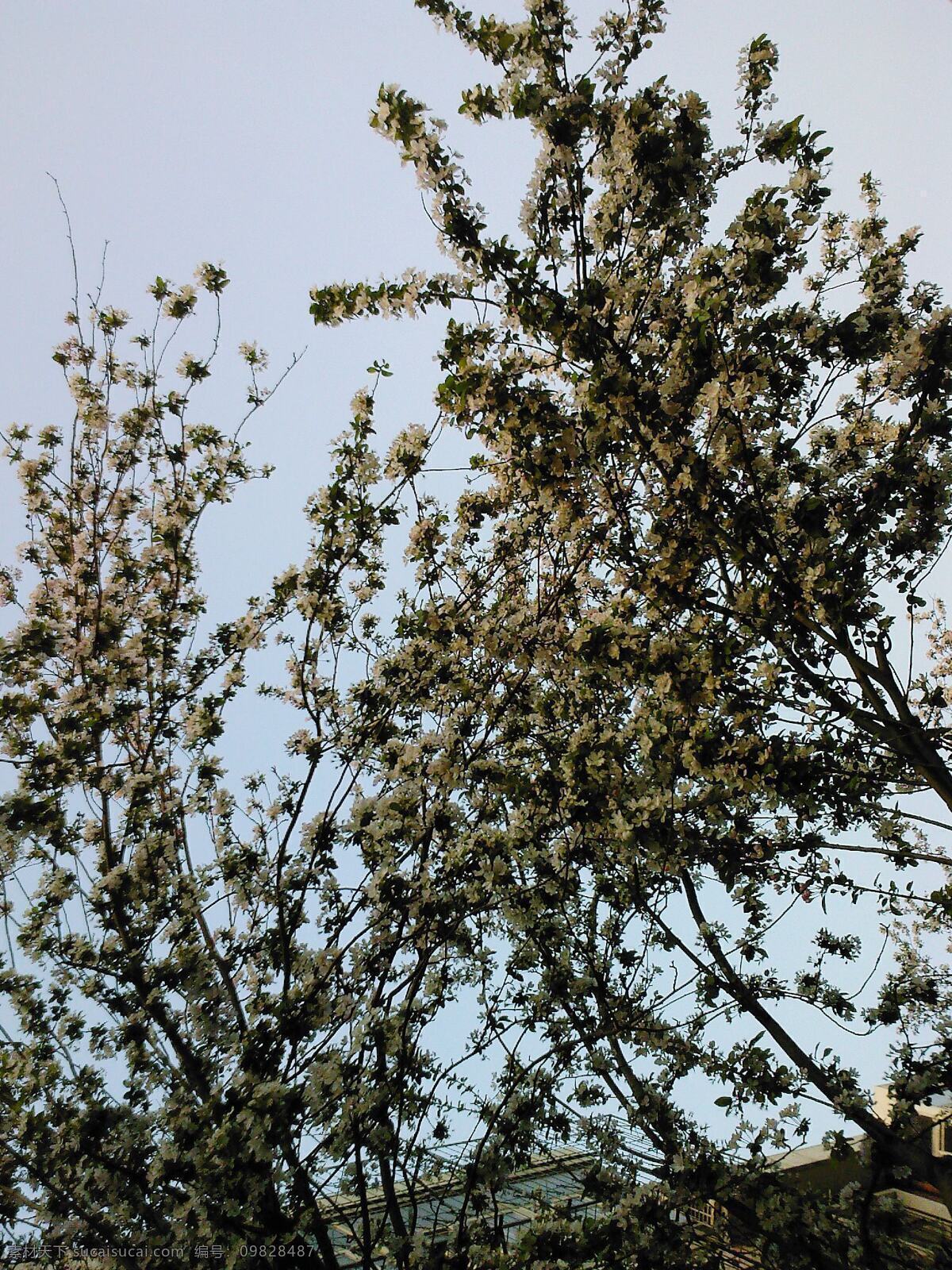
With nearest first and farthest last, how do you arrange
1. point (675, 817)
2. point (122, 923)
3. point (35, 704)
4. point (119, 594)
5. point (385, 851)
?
point (675, 817) → point (385, 851) → point (122, 923) → point (35, 704) → point (119, 594)

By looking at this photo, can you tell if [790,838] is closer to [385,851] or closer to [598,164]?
[385,851]

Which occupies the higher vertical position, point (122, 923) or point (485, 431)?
point (485, 431)

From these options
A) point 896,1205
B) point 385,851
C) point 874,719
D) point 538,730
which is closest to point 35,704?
point 385,851

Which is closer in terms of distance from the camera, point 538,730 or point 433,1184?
point 433,1184

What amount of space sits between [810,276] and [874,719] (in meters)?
3.51

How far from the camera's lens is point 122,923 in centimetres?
498

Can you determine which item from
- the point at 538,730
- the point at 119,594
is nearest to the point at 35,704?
the point at 119,594

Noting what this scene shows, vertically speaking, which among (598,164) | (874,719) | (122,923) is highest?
(598,164)

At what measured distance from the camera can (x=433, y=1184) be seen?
197 inches

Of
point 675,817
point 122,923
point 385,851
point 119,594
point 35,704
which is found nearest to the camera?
point 675,817

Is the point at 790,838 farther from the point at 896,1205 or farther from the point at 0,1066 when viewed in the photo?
the point at 0,1066

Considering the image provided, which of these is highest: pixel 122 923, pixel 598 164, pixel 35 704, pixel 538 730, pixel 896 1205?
pixel 598 164

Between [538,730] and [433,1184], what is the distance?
3199mm

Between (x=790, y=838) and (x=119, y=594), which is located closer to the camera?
(x=790, y=838)
